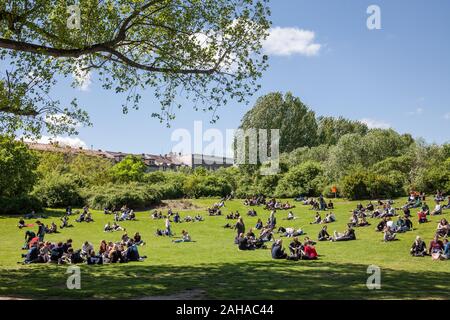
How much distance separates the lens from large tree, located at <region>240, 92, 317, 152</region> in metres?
81.9

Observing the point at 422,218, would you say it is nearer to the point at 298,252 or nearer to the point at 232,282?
the point at 298,252

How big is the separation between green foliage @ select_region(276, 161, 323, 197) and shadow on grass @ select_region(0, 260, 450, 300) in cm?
3979

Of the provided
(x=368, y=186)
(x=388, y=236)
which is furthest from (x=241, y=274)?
(x=368, y=186)

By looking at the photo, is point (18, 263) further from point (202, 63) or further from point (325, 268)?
point (325, 268)

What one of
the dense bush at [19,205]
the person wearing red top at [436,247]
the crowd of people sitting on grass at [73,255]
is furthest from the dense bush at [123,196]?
the person wearing red top at [436,247]

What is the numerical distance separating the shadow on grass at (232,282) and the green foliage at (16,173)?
105 feet

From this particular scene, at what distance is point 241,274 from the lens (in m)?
15.7

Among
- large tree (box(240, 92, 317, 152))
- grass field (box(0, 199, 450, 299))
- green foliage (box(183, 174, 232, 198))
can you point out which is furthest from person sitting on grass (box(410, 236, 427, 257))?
large tree (box(240, 92, 317, 152))

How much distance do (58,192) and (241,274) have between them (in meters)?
43.4

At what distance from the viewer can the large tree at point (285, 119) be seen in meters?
81.9

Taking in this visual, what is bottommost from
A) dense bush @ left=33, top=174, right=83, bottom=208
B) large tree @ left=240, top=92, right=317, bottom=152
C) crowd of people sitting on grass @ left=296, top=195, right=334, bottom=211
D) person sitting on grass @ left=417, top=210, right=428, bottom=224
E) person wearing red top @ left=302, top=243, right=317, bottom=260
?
person wearing red top @ left=302, top=243, right=317, bottom=260

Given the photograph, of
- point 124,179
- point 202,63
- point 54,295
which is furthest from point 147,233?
point 124,179

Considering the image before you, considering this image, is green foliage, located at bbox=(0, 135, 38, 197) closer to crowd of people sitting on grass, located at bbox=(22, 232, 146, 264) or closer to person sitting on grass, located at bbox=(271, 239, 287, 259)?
crowd of people sitting on grass, located at bbox=(22, 232, 146, 264)

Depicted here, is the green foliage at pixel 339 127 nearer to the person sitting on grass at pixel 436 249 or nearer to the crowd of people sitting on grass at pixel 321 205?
the crowd of people sitting on grass at pixel 321 205
